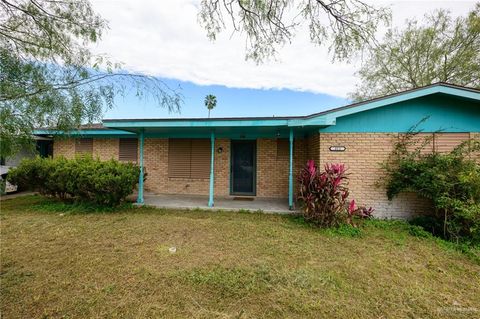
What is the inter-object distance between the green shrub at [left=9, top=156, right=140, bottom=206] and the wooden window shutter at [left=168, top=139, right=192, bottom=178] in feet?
7.04

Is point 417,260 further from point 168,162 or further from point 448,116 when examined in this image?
point 168,162

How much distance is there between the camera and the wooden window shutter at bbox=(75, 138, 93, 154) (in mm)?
10188

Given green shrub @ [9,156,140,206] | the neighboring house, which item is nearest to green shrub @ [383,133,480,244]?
the neighboring house

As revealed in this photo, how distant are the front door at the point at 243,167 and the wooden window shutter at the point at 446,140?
18.1 feet

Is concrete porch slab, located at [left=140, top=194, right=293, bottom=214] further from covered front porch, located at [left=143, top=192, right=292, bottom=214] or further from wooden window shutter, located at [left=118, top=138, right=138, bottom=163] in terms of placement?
wooden window shutter, located at [left=118, top=138, right=138, bottom=163]

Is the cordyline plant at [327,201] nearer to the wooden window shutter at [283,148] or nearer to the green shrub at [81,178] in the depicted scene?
the wooden window shutter at [283,148]

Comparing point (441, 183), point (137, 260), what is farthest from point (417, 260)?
point (137, 260)

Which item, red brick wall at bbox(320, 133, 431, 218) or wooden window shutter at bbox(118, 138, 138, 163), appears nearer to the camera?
red brick wall at bbox(320, 133, 431, 218)

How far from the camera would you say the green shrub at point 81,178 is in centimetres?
624

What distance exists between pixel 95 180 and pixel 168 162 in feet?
10.9

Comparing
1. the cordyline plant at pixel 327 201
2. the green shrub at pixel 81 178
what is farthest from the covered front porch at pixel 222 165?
the cordyline plant at pixel 327 201

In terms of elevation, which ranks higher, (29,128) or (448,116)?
(448,116)

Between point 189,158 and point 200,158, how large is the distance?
1.59 ft

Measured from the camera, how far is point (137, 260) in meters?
3.58
